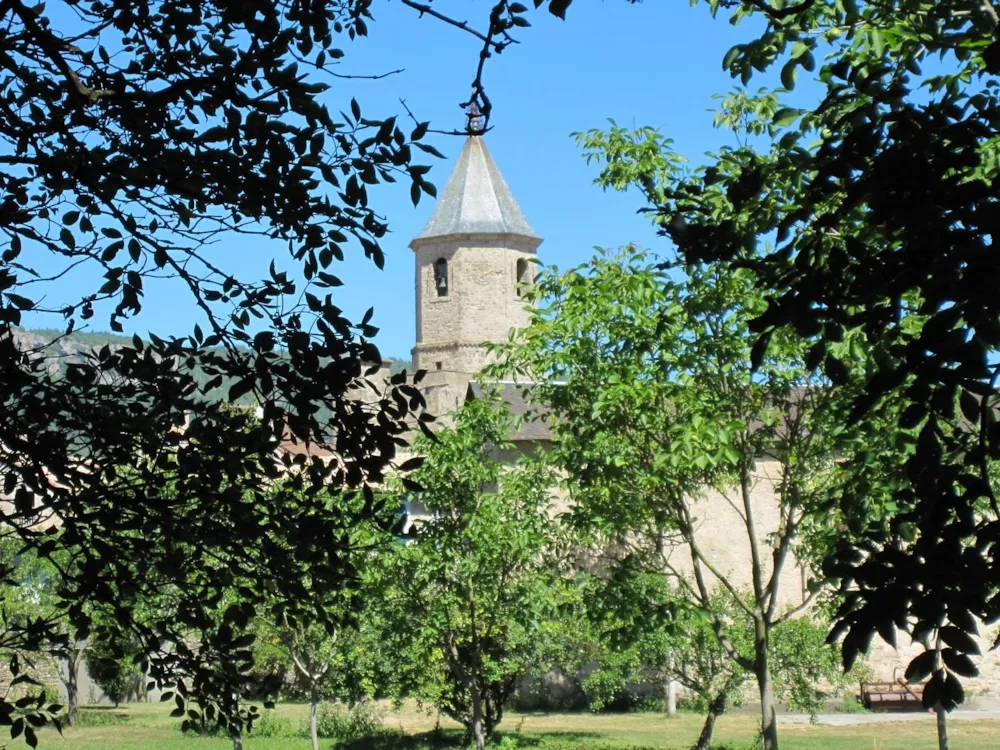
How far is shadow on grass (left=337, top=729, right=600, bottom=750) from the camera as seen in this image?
18.9 m

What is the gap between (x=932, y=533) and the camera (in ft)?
8.99

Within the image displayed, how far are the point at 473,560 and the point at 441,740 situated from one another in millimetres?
7013

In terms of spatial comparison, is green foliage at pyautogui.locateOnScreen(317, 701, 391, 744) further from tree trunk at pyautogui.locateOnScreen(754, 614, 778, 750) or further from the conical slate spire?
the conical slate spire

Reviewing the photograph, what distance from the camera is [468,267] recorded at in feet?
182

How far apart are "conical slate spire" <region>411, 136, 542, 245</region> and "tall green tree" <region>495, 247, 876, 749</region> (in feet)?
147

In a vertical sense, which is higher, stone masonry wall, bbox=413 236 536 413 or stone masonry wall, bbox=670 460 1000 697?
stone masonry wall, bbox=413 236 536 413

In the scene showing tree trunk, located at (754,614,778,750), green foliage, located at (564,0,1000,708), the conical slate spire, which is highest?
the conical slate spire

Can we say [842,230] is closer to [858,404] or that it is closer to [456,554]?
[858,404]

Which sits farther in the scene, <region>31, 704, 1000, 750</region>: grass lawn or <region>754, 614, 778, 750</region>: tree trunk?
<region>31, 704, 1000, 750</region>: grass lawn

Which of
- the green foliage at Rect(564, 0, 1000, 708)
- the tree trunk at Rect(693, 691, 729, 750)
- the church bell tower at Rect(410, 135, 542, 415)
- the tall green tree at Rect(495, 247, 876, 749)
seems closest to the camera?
the green foliage at Rect(564, 0, 1000, 708)

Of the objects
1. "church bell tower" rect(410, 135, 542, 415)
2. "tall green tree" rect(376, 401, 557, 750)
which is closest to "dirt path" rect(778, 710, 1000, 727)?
"tall green tree" rect(376, 401, 557, 750)

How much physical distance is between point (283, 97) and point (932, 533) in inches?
120

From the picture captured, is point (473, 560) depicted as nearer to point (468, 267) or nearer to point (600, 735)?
point (600, 735)

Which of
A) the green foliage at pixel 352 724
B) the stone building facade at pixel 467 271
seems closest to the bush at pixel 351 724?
the green foliage at pixel 352 724
